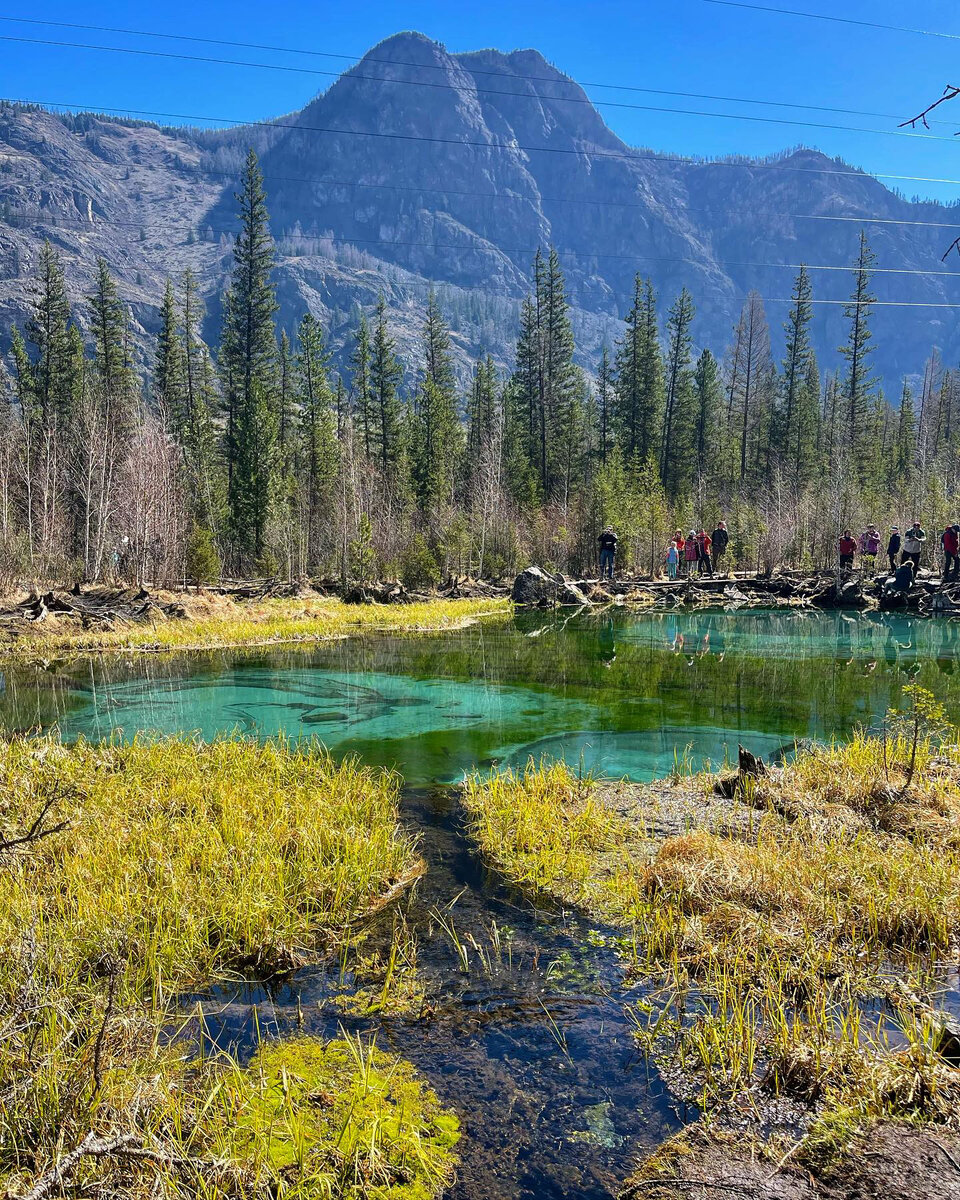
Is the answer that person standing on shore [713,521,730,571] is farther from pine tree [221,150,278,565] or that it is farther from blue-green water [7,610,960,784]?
pine tree [221,150,278,565]

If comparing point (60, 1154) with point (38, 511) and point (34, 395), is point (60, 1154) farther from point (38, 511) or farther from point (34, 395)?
point (34, 395)

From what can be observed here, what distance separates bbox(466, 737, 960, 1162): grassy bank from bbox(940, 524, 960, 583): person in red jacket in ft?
64.6

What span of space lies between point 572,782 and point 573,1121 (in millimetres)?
4384

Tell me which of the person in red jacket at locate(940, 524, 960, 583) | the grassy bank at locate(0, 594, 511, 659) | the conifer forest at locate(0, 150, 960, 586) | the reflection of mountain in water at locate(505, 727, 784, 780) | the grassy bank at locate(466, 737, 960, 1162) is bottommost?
the reflection of mountain in water at locate(505, 727, 784, 780)

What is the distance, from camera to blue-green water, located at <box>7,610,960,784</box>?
9867mm

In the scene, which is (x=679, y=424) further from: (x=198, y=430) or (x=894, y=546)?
(x=198, y=430)

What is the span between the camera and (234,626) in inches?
779

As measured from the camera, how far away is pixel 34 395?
4419 centimetres

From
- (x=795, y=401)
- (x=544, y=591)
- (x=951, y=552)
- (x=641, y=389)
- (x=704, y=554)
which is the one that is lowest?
(x=544, y=591)

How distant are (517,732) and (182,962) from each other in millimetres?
6734

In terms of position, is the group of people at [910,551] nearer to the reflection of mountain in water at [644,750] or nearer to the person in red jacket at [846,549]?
the person in red jacket at [846,549]

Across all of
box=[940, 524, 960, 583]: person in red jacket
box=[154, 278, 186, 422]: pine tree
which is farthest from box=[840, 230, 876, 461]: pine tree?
box=[154, 278, 186, 422]: pine tree

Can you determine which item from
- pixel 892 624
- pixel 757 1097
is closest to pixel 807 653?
pixel 892 624

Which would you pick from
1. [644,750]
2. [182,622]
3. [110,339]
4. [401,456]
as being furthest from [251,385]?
[644,750]
